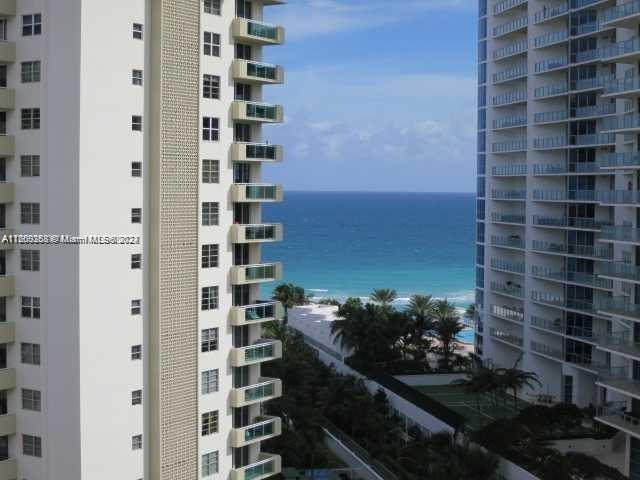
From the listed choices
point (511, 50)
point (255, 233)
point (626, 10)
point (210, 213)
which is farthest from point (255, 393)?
Answer: point (511, 50)

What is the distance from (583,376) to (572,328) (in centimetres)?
A: 273

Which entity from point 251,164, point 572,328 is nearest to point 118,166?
point 251,164

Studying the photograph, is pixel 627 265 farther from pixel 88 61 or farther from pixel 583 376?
pixel 88 61

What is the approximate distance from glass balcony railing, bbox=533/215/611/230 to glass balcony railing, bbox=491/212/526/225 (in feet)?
6.21

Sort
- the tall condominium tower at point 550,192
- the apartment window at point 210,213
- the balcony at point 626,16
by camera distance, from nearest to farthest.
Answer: the apartment window at point 210,213, the balcony at point 626,16, the tall condominium tower at point 550,192

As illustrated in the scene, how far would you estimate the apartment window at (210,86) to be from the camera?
120 feet

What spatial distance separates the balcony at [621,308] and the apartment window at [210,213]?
55.1ft

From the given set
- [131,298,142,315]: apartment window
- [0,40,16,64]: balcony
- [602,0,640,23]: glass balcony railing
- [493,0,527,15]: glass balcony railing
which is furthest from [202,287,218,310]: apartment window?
[493,0,527,15]: glass balcony railing

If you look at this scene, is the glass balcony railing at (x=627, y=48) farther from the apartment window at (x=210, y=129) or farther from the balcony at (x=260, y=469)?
the balcony at (x=260, y=469)

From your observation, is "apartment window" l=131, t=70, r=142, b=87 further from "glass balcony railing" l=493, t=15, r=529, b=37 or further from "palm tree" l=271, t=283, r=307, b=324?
"palm tree" l=271, t=283, r=307, b=324

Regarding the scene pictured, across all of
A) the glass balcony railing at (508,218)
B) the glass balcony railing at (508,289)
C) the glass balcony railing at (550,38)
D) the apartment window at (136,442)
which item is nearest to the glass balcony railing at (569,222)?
the glass balcony railing at (508,218)

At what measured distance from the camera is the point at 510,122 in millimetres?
60906

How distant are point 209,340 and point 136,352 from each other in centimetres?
341

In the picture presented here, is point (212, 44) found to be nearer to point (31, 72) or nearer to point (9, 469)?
point (31, 72)
